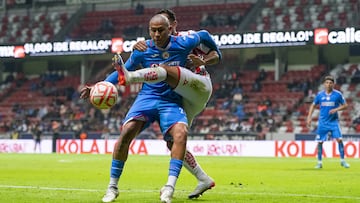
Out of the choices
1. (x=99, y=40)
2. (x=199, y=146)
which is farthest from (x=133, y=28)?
(x=199, y=146)

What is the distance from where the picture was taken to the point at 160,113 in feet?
31.2

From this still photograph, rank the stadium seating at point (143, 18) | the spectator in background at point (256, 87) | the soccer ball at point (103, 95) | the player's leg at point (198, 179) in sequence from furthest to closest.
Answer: the stadium seating at point (143, 18)
the spectator in background at point (256, 87)
the player's leg at point (198, 179)
the soccer ball at point (103, 95)

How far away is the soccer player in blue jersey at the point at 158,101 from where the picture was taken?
918 cm

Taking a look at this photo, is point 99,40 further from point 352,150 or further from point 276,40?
point 352,150

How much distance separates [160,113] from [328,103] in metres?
11.8

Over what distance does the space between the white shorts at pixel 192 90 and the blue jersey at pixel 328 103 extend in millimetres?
11101

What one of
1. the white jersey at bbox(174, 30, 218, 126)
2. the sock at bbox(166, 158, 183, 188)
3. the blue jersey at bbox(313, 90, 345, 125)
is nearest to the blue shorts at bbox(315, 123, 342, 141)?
the blue jersey at bbox(313, 90, 345, 125)

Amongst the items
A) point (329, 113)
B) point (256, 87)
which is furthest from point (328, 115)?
point (256, 87)

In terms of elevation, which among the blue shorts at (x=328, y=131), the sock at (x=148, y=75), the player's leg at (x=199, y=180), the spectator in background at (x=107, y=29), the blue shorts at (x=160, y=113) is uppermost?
the spectator in background at (x=107, y=29)

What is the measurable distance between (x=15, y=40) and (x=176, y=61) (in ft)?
147

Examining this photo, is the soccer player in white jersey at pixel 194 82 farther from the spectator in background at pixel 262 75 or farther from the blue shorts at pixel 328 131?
the spectator in background at pixel 262 75

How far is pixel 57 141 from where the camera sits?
135ft

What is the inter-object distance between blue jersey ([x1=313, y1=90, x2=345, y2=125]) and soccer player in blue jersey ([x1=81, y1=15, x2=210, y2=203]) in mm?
11351

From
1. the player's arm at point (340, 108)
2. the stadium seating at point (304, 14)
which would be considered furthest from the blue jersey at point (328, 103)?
the stadium seating at point (304, 14)
